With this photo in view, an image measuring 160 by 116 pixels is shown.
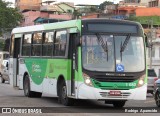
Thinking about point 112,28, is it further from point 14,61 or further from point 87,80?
point 14,61

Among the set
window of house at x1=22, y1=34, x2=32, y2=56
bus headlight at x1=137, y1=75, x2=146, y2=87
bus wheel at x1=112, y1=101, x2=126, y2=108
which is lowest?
bus wheel at x1=112, y1=101, x2=126, y2=108

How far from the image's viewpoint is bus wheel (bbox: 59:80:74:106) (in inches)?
750

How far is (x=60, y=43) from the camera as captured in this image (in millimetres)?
19719

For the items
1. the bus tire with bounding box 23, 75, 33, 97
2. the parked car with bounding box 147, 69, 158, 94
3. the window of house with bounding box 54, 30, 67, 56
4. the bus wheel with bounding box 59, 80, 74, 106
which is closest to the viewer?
the bus wheel with bounding box 59, 80, 74, 106

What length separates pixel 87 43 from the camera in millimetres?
17984

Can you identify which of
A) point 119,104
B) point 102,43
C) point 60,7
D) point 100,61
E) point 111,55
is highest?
point 102,43

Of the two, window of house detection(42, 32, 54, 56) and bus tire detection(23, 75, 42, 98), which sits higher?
window of house detection(42, 32, 54, 56)

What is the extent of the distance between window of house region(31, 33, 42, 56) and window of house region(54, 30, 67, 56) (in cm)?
183

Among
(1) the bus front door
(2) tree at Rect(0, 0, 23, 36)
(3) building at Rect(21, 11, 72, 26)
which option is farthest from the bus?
(3) building at Rect(21, 11, 72, 26)

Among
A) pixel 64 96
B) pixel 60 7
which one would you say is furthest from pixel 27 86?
pixel 60 7

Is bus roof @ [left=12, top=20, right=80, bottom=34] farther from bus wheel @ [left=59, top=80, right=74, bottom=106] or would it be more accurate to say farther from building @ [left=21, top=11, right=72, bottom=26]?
building @ [left=21, top=11, right=72, bottom=26]

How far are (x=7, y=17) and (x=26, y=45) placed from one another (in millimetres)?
77340

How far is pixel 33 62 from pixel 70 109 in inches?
216

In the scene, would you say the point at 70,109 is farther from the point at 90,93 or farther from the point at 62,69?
the point at 62,69
